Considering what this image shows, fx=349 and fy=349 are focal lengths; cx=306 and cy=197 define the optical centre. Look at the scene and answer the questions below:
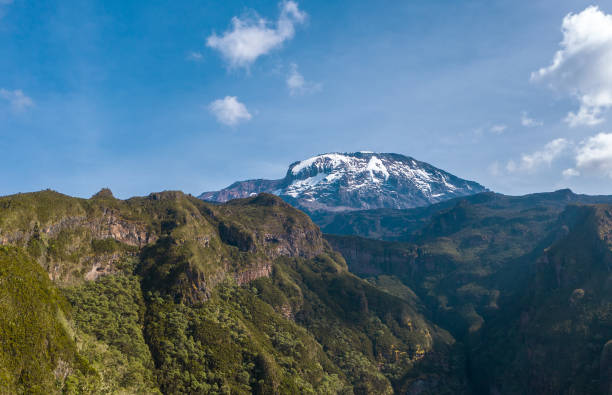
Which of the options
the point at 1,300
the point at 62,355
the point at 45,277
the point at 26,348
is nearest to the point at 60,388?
the point at 62,355

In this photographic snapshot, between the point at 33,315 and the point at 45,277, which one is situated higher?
the point at 45,277

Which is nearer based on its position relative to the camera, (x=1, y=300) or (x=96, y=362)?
(x=1, y=300)

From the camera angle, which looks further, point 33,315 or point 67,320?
point 67,320

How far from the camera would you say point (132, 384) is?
190500 millimetres

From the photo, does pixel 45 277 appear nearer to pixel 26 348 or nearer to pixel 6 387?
pixel 26 348

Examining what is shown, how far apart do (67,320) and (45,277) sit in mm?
28263

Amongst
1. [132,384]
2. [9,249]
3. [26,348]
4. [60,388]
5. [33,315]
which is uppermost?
[9,249]

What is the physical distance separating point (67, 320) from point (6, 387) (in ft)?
196

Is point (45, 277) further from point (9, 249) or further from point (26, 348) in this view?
point (26, 348)

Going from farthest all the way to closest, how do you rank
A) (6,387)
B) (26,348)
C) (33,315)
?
(33,315) → (26,348) → (6,387)

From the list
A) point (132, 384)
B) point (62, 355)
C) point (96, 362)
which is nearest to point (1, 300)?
point (62, 355)

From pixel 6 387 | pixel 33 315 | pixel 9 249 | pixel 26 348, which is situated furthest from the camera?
pixel 9 249

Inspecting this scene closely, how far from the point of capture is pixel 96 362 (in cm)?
18750

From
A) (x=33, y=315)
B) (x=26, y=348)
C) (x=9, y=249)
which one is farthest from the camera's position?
(x=9, y=249)
